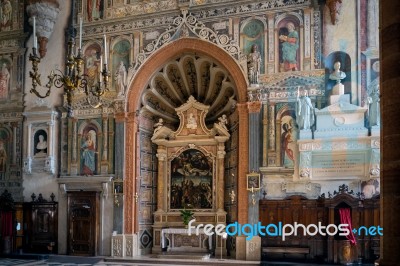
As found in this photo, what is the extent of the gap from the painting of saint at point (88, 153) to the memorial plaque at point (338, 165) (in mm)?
6875

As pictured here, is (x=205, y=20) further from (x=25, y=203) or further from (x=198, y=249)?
(x=25, y=203)

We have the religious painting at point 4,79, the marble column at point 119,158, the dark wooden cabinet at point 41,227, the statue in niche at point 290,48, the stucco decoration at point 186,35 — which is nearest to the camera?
the statue in niche at point 290,48

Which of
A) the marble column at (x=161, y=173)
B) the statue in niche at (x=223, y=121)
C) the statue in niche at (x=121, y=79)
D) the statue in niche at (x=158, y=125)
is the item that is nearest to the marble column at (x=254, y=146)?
the statue in niche at (x=223, y=121)

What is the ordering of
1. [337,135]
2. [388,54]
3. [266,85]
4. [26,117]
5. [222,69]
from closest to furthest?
[388,54] < [337,135] < [266,85] < [222,69] < [26,117]

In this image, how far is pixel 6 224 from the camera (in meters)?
16.7

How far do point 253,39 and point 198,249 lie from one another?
6729 mm

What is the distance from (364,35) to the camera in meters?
14.2

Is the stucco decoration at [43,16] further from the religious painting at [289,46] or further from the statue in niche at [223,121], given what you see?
the religious painting at [289,46]

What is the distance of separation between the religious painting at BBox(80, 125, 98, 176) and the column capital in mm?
5132

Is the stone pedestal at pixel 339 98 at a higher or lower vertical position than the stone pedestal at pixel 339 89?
lower

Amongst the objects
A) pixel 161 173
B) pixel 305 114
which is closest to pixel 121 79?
pixel 161 173

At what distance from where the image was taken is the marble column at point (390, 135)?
379 cm

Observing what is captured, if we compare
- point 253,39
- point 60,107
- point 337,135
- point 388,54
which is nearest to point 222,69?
point 253,39

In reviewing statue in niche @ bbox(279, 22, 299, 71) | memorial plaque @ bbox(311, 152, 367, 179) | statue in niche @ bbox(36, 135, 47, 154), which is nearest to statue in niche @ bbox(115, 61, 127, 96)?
statue in niche @ bbox(36, 135, 47, 154)
